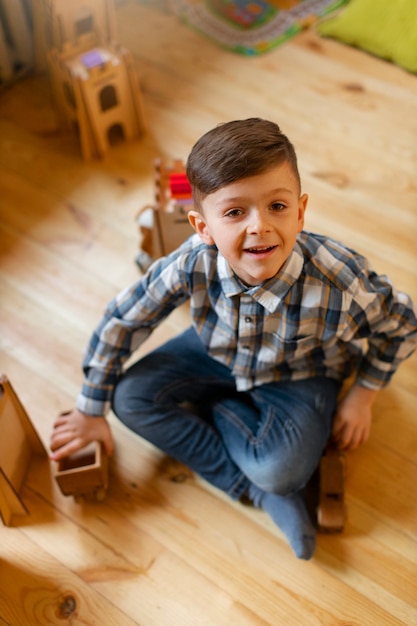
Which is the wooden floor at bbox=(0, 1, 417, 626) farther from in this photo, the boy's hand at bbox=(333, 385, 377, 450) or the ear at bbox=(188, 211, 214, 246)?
the ear at bbox=(188, 211, 214, 246)

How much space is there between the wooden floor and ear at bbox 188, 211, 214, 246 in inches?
18.0

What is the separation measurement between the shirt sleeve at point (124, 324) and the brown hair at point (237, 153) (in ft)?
0.65

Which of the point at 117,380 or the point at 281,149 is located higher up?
the point at 281,149

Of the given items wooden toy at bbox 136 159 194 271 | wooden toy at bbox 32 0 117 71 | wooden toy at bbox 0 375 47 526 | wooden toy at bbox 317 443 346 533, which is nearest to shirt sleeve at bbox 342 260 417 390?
wooden toy at bbox 317 443 346 533

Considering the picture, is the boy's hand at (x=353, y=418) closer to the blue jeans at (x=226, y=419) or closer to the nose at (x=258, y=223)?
the blue jeans at (x=226, y=419)

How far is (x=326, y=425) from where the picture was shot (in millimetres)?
1104

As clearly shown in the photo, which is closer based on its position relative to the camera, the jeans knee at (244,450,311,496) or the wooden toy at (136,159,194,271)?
the jeans knee at (244,450,311,496)

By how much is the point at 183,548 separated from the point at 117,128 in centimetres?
107

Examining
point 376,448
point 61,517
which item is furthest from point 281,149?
point 61,517

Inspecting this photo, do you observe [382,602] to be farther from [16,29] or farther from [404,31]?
[16,29]

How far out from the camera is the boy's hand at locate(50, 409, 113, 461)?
3.60ft

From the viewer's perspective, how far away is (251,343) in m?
1.02

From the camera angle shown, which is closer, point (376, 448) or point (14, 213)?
point (376, 448)

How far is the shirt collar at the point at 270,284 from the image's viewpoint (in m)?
0.91
